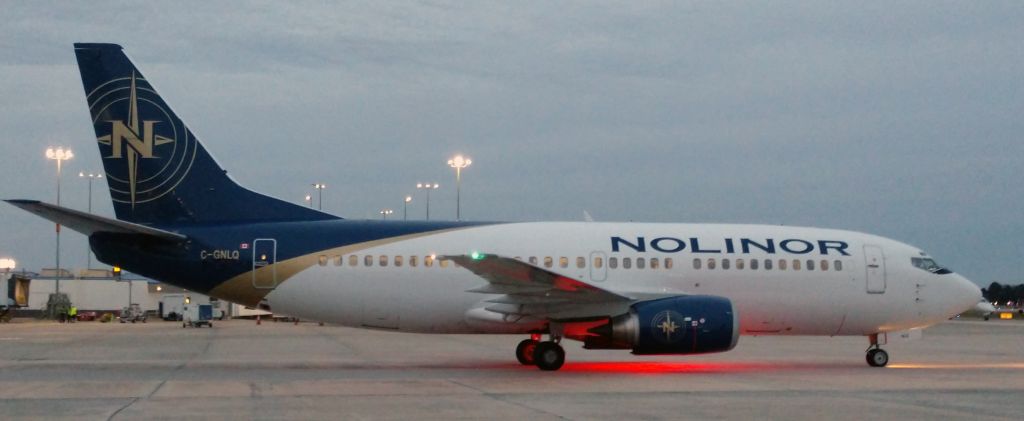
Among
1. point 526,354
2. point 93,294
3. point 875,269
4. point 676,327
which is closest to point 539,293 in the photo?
point 526,354

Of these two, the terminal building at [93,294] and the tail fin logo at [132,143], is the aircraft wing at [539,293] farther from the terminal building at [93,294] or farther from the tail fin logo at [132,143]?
the terminal building at [93,294]

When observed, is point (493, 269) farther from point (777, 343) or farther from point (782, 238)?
point (777, 343)

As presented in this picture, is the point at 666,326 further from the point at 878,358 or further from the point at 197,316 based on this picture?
the point at 197,316

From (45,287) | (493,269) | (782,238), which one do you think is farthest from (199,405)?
(45,287)

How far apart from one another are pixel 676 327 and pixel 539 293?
2606 millimetres

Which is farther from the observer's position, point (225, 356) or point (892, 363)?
point (225, 356)

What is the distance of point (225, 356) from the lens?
2597 cm

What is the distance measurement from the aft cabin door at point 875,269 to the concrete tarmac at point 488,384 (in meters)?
1.72

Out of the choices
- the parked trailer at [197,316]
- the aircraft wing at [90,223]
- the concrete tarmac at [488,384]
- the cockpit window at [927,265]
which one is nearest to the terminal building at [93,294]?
the parked trailer at [197,316]

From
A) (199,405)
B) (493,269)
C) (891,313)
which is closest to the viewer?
(199,405)

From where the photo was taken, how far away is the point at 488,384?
1780cm

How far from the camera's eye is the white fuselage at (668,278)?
2200 centimetres

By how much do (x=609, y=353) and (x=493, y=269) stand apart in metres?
8.14

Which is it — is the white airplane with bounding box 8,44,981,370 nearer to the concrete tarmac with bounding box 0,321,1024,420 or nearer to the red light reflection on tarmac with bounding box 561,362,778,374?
the red light reflection on tarmac with bounding box 561,362,778,374
